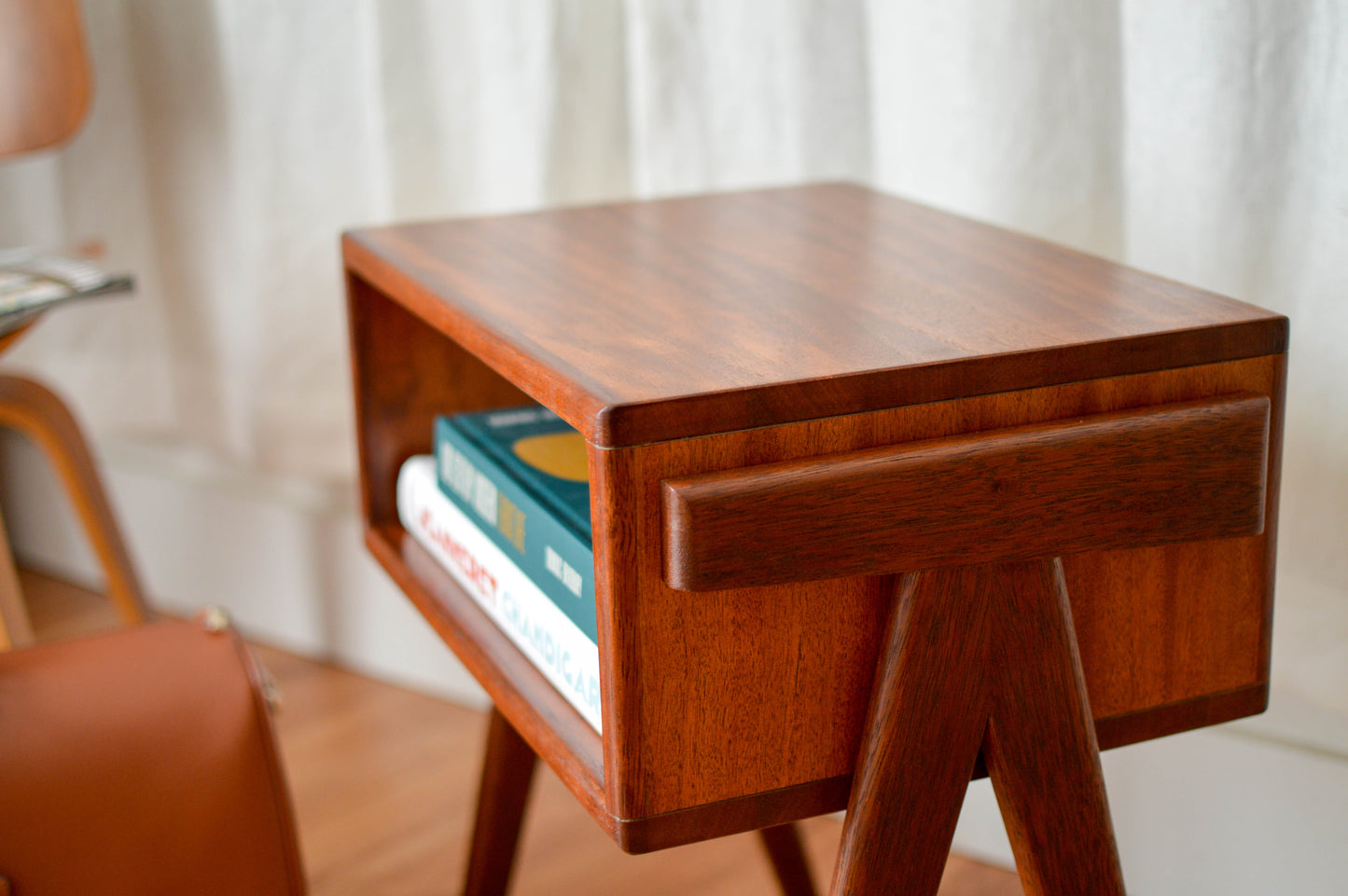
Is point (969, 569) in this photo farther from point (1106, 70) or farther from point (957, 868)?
point (957, 868)

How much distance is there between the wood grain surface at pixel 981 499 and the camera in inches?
20.0

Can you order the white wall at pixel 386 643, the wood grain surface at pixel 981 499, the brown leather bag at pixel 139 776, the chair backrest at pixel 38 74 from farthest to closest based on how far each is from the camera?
the chair backrest at pixel 38 74
the white wall at pixel 386 643
the brown leather bag at pixel 139 776
the wood grain surface at pixel 981 499

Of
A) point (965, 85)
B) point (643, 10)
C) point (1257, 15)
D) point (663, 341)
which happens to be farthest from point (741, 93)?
point (663, 341)

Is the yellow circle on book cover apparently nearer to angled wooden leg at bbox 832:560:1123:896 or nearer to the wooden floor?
angled wooden leg at bbox 832:560:1123:896

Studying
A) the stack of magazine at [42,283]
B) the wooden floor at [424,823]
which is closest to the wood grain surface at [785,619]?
the wooden floor at [424,823]

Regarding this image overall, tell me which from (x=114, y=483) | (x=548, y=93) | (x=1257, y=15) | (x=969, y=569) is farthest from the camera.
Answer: (x=114, y=483)

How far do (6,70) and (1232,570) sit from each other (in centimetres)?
111

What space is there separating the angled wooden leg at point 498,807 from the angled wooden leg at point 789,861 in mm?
177

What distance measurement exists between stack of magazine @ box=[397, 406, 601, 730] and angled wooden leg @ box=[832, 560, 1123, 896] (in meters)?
0.13

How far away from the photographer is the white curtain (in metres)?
0.86

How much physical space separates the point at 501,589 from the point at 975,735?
266 millimetres

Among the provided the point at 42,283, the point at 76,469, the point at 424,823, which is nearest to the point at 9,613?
the point at 76,469

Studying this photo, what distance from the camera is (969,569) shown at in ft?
1.81

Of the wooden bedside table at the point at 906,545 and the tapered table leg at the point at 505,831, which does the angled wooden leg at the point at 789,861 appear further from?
the wooden bedside table at the point at 906,545
